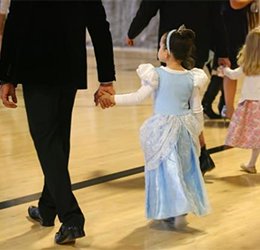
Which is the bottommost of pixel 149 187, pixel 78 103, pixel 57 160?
pixel 78 103

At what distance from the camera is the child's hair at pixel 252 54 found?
4922mm

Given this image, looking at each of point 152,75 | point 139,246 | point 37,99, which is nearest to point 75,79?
point 37,99

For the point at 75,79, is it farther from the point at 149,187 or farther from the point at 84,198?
the point at 84,198

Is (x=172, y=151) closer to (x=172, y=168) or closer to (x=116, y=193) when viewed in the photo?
(x=172, y=168)

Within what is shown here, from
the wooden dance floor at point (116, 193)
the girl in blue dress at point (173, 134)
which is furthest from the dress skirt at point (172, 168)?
the wooden dance floor at point (116, 193)

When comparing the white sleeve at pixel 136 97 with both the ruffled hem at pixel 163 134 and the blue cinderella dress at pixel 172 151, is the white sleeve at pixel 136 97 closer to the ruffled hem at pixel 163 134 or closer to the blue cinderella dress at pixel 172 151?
the blue cinderella dress at pixel 172 151

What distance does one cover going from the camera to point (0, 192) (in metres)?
4.42

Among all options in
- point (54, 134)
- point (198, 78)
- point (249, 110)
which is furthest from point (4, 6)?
point (54, 134)

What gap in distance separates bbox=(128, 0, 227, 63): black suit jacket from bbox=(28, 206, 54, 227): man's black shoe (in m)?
1.52

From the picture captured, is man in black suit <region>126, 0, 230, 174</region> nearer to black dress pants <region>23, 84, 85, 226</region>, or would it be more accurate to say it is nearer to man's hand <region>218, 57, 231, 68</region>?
man's hand <region>218, 57, 231, 68</region>

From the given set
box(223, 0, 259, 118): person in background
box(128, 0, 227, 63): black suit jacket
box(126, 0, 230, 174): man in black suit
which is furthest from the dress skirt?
box(223, 0, 259, 118): person in background

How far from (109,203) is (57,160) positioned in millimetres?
900

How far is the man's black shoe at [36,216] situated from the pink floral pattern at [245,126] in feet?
5.71

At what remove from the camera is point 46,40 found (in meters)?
3.24
